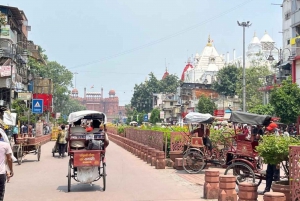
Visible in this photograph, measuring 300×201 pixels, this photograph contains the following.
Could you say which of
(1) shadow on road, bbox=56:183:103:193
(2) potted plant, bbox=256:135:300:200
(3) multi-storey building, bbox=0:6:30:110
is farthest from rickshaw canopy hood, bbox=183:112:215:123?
(3) multi-storey building, bbox=0:6:30:110

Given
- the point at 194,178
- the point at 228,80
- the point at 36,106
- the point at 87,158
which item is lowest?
the point at 194,178

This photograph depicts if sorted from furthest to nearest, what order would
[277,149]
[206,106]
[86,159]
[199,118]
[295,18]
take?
[206,106] → [295,18] → [199,118] → [86,159] → [277,149]

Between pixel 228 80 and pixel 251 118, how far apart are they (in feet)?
205

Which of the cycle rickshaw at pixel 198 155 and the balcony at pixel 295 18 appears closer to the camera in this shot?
the cycle rickshaw at pixel 198 155

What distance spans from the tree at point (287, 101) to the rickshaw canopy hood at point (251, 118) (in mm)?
25830

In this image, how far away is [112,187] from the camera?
12.5 metres

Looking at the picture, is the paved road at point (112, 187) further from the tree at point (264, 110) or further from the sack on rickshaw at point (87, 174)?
the tree at point (264, 110)

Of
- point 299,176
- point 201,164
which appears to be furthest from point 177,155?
point 299,176

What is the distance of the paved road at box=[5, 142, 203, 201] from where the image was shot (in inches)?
430

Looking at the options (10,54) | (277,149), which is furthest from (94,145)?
(10,54)

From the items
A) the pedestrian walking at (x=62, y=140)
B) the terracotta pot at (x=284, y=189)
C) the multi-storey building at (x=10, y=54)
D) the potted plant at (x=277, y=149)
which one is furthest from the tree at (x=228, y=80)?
the terracotta pot at (x=284, y=189)

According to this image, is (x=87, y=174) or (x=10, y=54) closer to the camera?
(x=87, y=174)

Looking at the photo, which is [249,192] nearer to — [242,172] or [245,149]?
[242,172]

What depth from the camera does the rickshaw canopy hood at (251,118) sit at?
500 inches
